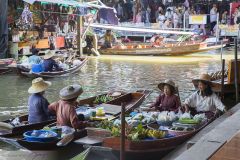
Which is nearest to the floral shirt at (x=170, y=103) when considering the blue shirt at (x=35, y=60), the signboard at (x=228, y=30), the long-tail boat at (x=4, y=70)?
the blue shirt at (x=35, y=60)

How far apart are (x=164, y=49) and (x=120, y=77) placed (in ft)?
23.3

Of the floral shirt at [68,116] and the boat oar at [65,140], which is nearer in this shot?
the boat oar at [65,140]

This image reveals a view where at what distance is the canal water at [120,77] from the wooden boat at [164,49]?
360 mm

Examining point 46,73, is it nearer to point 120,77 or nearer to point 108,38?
point 120,77

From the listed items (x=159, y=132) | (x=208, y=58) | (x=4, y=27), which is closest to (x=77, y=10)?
(x=4, y=27)

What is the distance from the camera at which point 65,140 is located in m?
7.24

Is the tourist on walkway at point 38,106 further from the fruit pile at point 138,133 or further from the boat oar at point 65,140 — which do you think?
the fruit pile at point 138,133

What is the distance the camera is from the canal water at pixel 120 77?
537 inches

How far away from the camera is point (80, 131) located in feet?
25.2

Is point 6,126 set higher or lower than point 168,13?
lower

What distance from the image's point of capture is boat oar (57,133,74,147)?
7.18 meters

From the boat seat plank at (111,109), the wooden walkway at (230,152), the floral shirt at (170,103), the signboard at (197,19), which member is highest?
the signboard at (197,19)

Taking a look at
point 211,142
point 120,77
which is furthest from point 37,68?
point 211,142

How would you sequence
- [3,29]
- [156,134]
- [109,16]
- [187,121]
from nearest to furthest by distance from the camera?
[156,134], [187,121], [3,29], [109,16]
